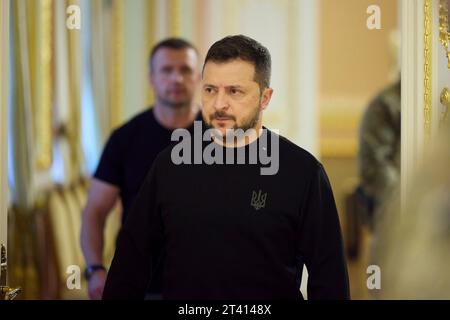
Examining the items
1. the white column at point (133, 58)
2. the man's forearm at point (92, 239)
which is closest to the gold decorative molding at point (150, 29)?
the white column at point (133, 58)

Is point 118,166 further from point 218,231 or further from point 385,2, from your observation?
point 385,2

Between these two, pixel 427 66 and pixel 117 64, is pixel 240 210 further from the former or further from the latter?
pixel 117 64

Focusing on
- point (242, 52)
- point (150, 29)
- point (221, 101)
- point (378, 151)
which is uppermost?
point (150, 29)

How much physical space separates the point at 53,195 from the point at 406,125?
3524 millimetres

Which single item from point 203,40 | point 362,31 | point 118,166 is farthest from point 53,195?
point 362,31

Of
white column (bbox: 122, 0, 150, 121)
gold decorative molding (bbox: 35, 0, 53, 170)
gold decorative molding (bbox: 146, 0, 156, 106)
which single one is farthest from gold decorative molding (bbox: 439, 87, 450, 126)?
gold decorative molding (bbox: 146, 0, 156, 106)

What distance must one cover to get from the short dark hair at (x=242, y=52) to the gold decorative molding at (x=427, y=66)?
0.50 m

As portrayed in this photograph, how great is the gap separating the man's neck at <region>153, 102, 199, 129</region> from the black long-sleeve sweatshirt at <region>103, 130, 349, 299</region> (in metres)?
1.32

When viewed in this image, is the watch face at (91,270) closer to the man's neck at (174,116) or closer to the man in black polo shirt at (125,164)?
the man in black polo shirt at (125,164)

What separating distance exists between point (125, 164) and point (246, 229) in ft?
4.42

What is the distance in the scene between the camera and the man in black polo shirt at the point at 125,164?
3221mm

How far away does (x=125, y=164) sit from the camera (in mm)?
3250

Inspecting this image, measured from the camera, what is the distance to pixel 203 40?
25.1 feet

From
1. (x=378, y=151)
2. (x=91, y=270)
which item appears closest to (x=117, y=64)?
(x=378, y=151)
